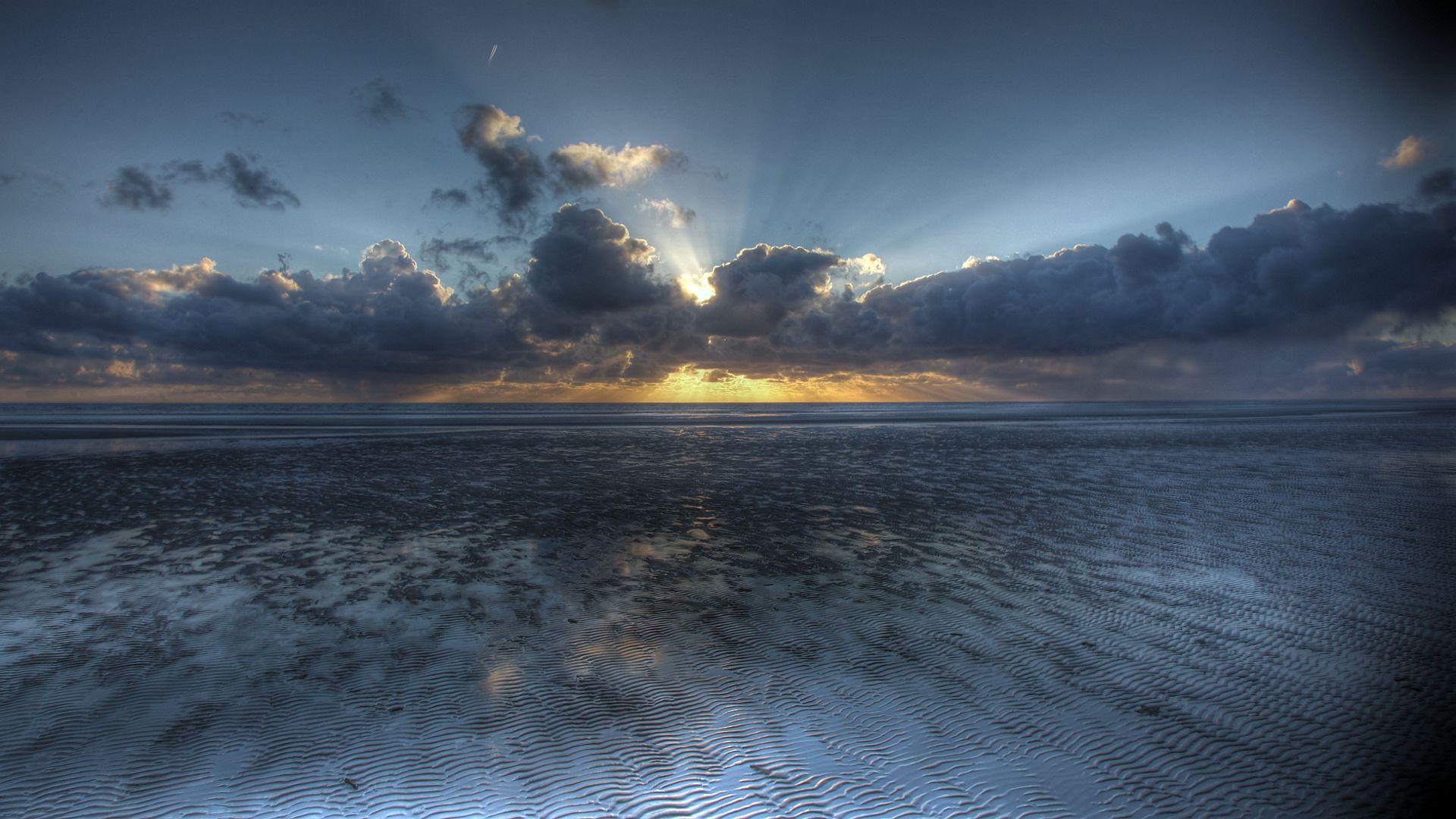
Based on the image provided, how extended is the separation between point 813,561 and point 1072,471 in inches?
610

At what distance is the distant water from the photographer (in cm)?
439

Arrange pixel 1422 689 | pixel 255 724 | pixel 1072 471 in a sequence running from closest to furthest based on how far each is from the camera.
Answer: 1. pixel 255 724
2. pixel 1422 689
3. pixel 1072 471

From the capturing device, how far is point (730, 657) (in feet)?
21.7

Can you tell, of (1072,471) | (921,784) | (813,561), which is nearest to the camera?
(921,784)

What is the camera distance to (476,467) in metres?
23.9

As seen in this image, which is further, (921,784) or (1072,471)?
(1072,471)

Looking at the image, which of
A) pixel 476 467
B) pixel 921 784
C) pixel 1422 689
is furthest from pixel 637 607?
pixel 476 467

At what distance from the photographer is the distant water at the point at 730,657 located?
4.39 metres

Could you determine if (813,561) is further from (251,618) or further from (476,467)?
(476,467)

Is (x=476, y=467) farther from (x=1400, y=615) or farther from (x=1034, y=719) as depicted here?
(x=1400, y=615)

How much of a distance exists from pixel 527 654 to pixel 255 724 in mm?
2281

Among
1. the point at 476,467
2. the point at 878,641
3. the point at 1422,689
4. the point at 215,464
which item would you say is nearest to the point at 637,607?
the point at 878,641

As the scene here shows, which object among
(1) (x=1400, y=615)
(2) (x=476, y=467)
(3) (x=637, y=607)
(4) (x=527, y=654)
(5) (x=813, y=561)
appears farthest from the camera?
(2) (x=476, y=467)

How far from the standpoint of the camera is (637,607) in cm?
825
